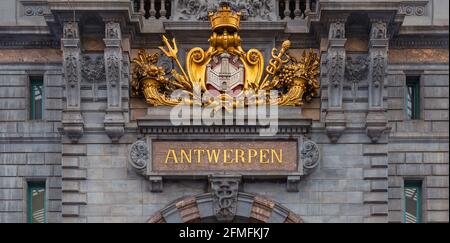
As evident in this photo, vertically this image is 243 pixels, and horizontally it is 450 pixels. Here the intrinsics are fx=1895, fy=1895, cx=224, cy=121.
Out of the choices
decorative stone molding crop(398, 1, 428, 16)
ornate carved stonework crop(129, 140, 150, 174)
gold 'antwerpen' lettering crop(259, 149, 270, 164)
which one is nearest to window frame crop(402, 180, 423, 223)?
gold 'antwerpen' lettering crop(259, 149, 270, 164)

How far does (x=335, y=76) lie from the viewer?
1933 inches

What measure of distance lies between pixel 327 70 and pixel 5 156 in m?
8.77

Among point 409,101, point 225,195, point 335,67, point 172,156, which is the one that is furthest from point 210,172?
point 409,101

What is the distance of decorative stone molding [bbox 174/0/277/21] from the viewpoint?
1962 inches

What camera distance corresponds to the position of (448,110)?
5022cm

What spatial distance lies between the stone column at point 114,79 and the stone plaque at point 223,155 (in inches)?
41.8

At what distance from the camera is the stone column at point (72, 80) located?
48.9 m

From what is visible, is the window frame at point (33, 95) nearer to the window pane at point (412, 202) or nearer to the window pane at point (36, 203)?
the window pane at point (36, 203)

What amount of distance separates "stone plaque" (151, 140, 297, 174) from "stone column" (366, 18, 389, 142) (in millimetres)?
2098

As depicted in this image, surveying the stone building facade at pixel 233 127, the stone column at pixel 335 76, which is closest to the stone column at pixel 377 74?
the stone building facade at pixel 233 127

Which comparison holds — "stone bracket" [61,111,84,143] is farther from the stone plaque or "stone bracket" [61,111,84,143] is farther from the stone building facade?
the stone plaque
